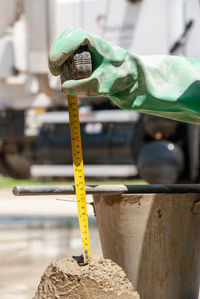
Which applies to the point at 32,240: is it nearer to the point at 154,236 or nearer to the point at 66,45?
the point at 154,236

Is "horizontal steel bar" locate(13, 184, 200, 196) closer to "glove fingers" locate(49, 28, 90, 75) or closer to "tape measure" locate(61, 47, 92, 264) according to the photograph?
"tape measure" locate(61, 47, 92, 264)

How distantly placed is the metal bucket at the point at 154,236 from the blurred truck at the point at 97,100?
4.03m

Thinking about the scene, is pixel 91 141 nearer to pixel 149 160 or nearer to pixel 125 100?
pixel 149 160

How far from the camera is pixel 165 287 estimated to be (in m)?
1.91

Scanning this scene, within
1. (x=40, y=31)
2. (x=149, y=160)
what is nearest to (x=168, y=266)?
(x=149, y=160)

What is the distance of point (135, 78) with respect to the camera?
1730 mm

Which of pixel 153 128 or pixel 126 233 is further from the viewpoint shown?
pixel 153 128

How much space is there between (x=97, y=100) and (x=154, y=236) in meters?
5.94

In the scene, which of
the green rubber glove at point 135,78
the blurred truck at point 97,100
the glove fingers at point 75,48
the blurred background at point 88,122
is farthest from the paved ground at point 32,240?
the blurred truck at point 97,100

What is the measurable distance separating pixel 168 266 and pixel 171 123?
4.75 metres

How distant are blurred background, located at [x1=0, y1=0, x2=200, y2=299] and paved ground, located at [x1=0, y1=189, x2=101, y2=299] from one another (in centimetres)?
2

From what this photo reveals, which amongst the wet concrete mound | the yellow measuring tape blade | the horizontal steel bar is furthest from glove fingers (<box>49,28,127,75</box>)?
the wet concrete mound

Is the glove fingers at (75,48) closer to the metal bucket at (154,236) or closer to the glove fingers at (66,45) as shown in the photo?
the glove fingers at (66,45)

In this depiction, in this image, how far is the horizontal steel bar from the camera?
1.78m
